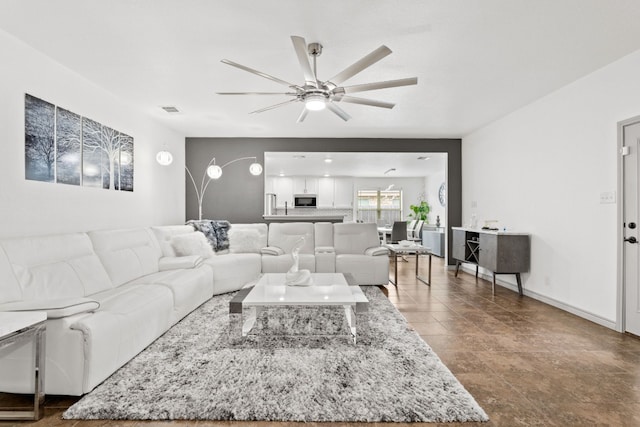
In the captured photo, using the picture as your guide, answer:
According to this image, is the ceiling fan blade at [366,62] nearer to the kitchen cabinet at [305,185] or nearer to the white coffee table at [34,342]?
the white coffee table at [34,342]

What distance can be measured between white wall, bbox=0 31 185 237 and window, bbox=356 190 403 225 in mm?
7760

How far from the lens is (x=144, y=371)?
2199 mm

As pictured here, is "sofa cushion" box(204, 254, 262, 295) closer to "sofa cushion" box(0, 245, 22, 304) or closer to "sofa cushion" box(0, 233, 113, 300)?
"sofa cushion" box(0, 233, 113, 300)

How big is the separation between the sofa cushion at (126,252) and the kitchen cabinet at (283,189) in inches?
281

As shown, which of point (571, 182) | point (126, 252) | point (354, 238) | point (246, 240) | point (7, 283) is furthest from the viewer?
point (354, 238)

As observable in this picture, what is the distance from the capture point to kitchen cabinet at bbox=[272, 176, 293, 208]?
1102 centimetres

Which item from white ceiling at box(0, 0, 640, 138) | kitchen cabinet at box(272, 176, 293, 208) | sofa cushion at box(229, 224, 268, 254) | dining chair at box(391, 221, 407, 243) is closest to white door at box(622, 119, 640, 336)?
white ceiling at box(0, 0, 640, 138)

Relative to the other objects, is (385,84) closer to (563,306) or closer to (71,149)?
(71,149)

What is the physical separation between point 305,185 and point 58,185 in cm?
825

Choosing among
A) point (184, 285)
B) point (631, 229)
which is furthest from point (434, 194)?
point (184, 285)

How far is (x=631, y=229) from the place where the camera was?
2.98 m

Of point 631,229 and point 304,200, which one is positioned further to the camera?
point 304,200

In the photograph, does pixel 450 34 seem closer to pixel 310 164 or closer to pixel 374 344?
pixel 374 344

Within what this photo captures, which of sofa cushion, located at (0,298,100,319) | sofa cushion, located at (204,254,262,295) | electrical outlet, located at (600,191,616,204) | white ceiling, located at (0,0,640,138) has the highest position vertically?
white ceiling, located at (0,0,640,138)
